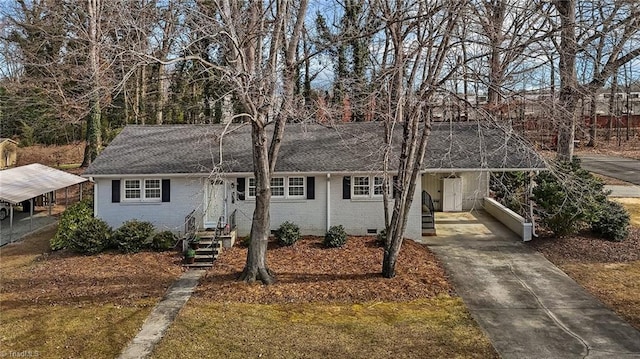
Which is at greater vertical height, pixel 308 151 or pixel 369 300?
pixel 308 151

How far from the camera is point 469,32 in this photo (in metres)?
11.4

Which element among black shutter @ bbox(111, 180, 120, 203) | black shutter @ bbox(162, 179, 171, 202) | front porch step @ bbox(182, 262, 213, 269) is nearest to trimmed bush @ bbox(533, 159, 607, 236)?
front porch step @ bbox(182, 262, 213, 269)

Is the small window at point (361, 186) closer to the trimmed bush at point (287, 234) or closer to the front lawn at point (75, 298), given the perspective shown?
the trimmed bush at point (287, 234)

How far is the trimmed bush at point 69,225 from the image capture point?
16.1m

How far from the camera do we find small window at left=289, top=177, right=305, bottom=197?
1734 cm

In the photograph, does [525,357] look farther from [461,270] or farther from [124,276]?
[124,276]

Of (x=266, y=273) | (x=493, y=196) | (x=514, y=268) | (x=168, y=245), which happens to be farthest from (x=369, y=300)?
(x=493, y=196)

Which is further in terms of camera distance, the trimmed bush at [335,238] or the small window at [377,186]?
the small window at [377,186]

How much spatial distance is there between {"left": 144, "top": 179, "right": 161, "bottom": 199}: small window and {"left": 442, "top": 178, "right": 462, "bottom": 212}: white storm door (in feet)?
40.3

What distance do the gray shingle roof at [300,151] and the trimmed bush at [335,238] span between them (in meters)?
2.18

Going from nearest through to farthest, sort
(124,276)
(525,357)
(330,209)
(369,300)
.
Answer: (525,357)
(369,300)
(124,276)
(330,209)

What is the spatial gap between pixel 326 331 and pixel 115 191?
10.9 meters

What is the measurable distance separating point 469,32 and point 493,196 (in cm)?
1356

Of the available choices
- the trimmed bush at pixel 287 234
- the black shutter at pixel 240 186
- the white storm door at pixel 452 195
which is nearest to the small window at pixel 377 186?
the trimmed bush at pixel 287 234
